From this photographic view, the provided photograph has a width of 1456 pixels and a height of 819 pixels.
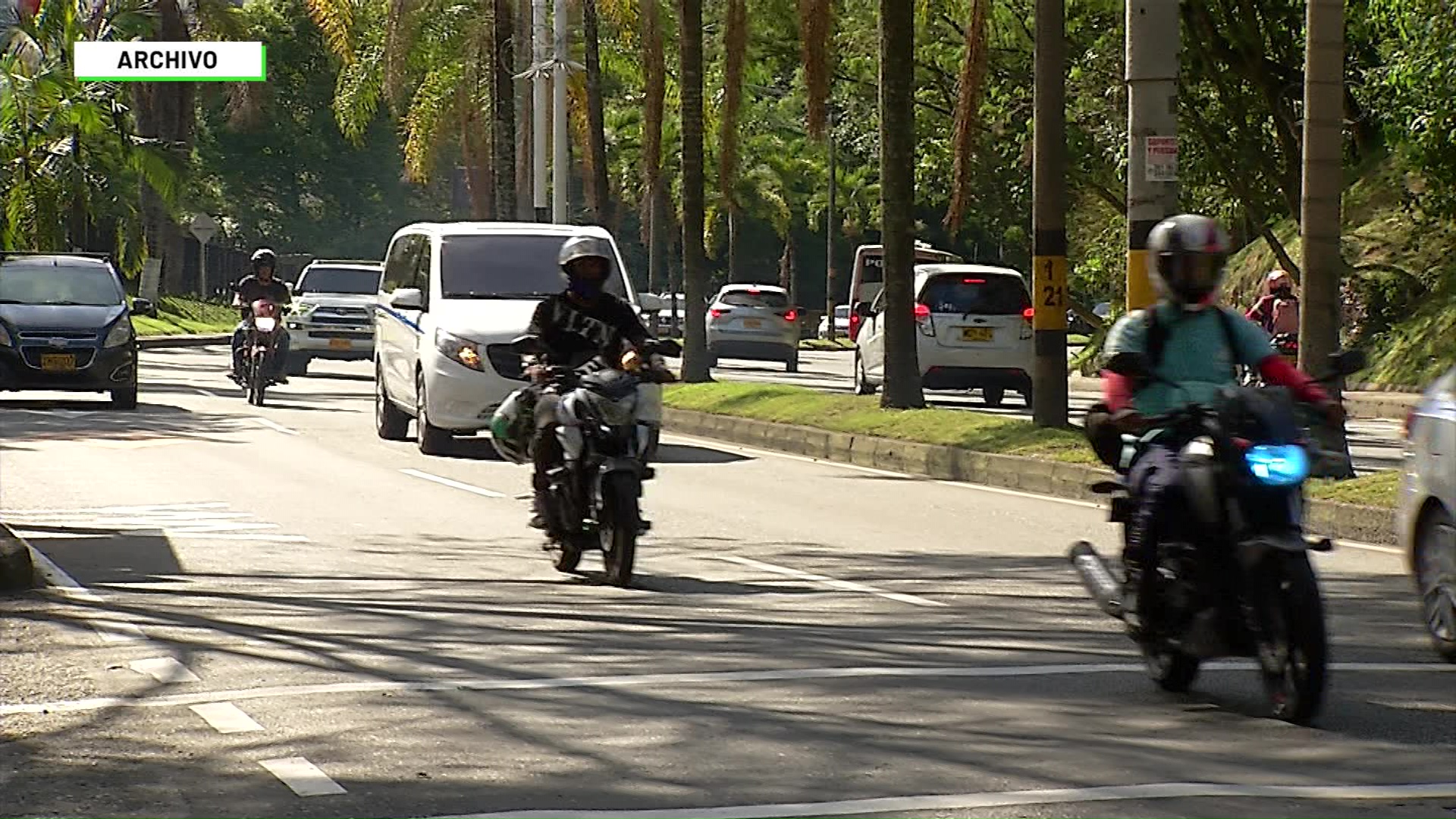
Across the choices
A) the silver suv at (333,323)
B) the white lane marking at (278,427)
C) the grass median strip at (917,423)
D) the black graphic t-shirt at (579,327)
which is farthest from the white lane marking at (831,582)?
the silver suv at (333,323)

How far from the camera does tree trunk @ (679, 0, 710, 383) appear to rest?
30.8 meters

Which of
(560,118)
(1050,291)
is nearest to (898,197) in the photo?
(1050,291)

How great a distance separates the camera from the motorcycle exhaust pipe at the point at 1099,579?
30.8 ft

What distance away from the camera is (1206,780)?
24.3 feet

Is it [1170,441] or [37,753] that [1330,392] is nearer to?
[1170,441]

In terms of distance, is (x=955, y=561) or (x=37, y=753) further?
(x=955, y=561)

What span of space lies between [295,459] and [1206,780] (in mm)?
14916

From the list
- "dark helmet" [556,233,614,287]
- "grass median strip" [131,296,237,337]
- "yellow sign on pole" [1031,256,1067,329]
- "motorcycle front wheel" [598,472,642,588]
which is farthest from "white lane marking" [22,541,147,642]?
"grass median strip" [131,296,237,337]

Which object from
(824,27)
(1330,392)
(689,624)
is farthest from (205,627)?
(824,27)

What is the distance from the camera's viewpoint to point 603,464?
12547mm

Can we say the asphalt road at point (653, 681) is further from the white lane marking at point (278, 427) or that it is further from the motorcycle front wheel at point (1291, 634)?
the white lane marking at point (278, 427)

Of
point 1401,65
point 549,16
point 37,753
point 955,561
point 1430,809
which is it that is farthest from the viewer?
point 549,16

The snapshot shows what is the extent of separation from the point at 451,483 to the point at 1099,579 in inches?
404

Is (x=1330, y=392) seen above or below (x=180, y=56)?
below
